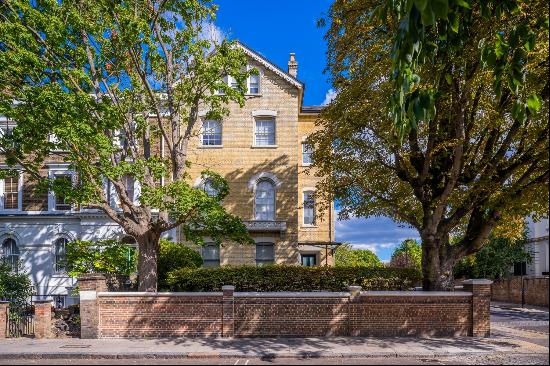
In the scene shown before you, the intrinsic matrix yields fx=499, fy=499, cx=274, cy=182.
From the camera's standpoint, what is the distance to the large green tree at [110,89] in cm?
1558

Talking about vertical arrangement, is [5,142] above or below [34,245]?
above

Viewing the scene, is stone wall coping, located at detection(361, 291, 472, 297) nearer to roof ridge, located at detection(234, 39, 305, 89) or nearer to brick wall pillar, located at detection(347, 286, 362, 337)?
brick wall pillar, located at detection(347, 286, 362, 337)

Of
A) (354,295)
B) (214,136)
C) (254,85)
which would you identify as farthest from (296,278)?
(254,85)

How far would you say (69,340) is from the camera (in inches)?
620

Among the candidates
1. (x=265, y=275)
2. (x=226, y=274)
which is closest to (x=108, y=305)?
(x=226, y=274)

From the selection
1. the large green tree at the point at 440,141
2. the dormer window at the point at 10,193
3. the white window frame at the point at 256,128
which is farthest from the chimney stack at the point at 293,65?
the dormer window at the point at 10,193

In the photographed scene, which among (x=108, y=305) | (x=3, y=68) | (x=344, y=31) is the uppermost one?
(x=344, y=31)

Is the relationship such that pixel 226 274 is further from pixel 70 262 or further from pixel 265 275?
pixel 70 262

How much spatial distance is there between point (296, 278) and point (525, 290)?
75.4 ft

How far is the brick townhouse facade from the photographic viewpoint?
1069 inches

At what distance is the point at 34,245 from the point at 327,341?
1979cm

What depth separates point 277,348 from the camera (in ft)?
45.9

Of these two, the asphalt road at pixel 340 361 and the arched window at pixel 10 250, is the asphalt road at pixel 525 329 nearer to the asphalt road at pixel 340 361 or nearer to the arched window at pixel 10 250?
the asphalt road at pixel 340 361

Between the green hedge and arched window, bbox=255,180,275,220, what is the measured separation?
9.31 m
